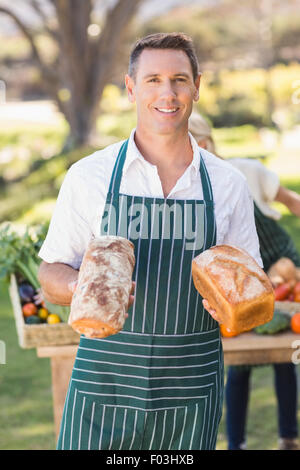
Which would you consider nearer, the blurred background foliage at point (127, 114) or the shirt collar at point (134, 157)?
the shirt collar at point (134, 157)

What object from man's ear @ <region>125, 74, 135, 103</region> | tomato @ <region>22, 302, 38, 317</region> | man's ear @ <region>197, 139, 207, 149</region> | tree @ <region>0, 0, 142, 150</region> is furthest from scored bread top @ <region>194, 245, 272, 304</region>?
tree @ <region>0, 0, 142, 150</region>

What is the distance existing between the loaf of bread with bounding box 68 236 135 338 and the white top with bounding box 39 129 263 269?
14 cm

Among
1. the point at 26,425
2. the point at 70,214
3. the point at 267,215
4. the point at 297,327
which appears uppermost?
the point at 70,214

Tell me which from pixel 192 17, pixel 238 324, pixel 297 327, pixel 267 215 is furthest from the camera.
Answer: pixel 192 17

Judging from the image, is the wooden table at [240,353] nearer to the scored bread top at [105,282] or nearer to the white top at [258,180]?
the white top at [258,180]

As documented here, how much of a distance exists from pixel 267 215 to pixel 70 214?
1783 millimetres

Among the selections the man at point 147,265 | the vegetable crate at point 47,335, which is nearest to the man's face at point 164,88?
the man at point 147,265

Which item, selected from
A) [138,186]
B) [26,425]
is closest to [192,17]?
[26,425]

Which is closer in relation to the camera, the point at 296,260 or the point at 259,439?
the point at 296,260

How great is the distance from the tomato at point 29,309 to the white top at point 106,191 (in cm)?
132

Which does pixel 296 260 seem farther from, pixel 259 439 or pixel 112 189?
pixel 112 189

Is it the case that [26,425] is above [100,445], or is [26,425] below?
below

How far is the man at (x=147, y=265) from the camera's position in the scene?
7.37 feet

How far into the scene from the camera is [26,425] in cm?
466
